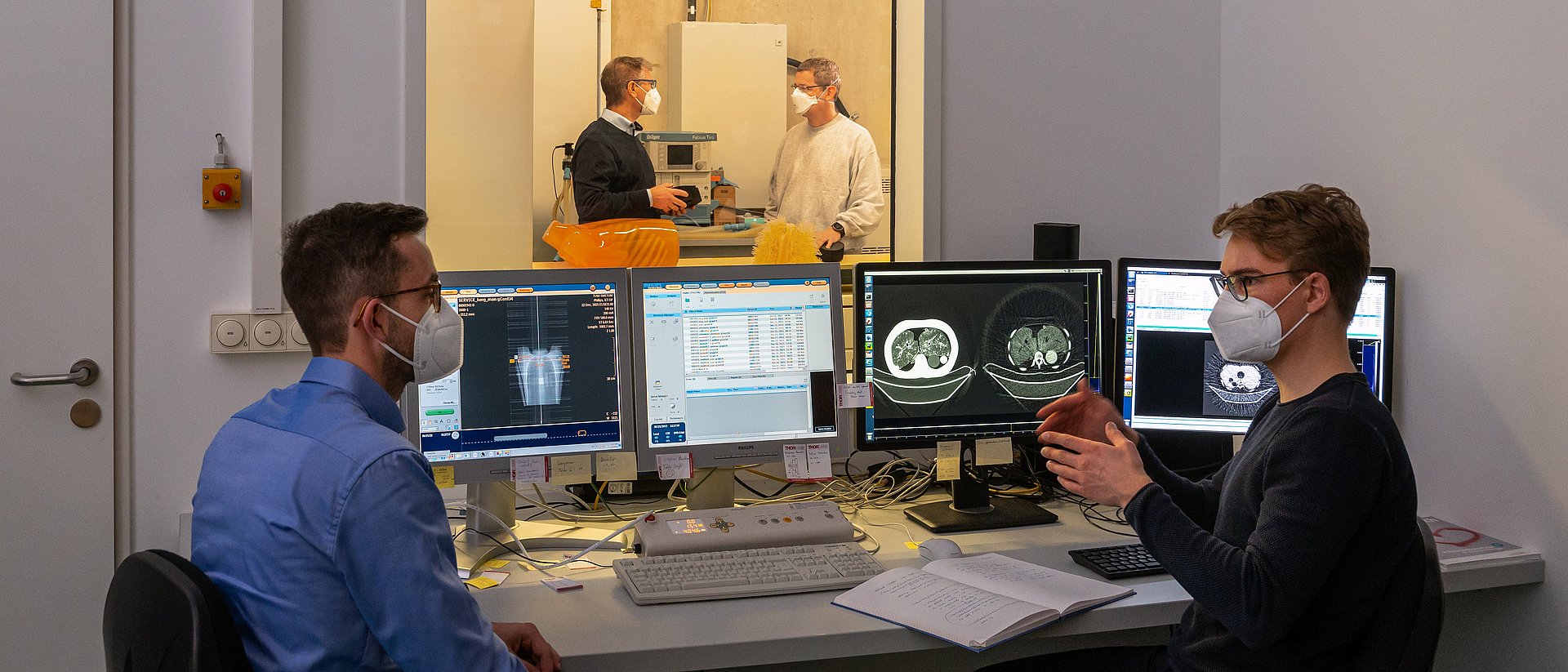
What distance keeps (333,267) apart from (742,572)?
2.70 ft

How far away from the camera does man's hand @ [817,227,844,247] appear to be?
4.20m

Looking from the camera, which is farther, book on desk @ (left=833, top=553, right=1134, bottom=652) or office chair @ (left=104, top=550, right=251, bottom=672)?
book on desk @ (left=833, top=553, right=1134, bottom=652)

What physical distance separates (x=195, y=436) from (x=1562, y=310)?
2753 mm

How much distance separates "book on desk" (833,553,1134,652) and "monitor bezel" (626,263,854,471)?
39 cm

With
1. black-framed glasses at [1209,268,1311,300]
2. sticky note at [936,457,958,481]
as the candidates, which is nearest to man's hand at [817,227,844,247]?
sticky note at [936,457,958,481]

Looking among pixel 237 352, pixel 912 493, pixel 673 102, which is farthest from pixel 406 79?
pixel 673 102

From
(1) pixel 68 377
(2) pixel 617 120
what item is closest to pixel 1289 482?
(1) pixel 68 377

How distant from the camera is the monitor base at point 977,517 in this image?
221 centimetres

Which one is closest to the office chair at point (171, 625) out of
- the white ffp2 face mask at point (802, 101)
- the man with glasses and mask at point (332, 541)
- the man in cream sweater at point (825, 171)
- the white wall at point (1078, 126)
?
the man with glasses and mask at point (332, 541)

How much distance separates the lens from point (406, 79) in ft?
8.09

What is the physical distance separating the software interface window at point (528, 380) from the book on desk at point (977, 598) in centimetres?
63

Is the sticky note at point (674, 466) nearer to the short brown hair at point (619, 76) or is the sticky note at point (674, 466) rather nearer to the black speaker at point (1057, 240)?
the black speaker at point (1057, 240)

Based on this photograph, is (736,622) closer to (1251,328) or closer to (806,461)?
(806,461)

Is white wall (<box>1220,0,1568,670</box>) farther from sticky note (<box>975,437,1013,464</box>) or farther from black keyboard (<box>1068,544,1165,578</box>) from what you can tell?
sticky note (<box>975,437,1013,464</box>)
